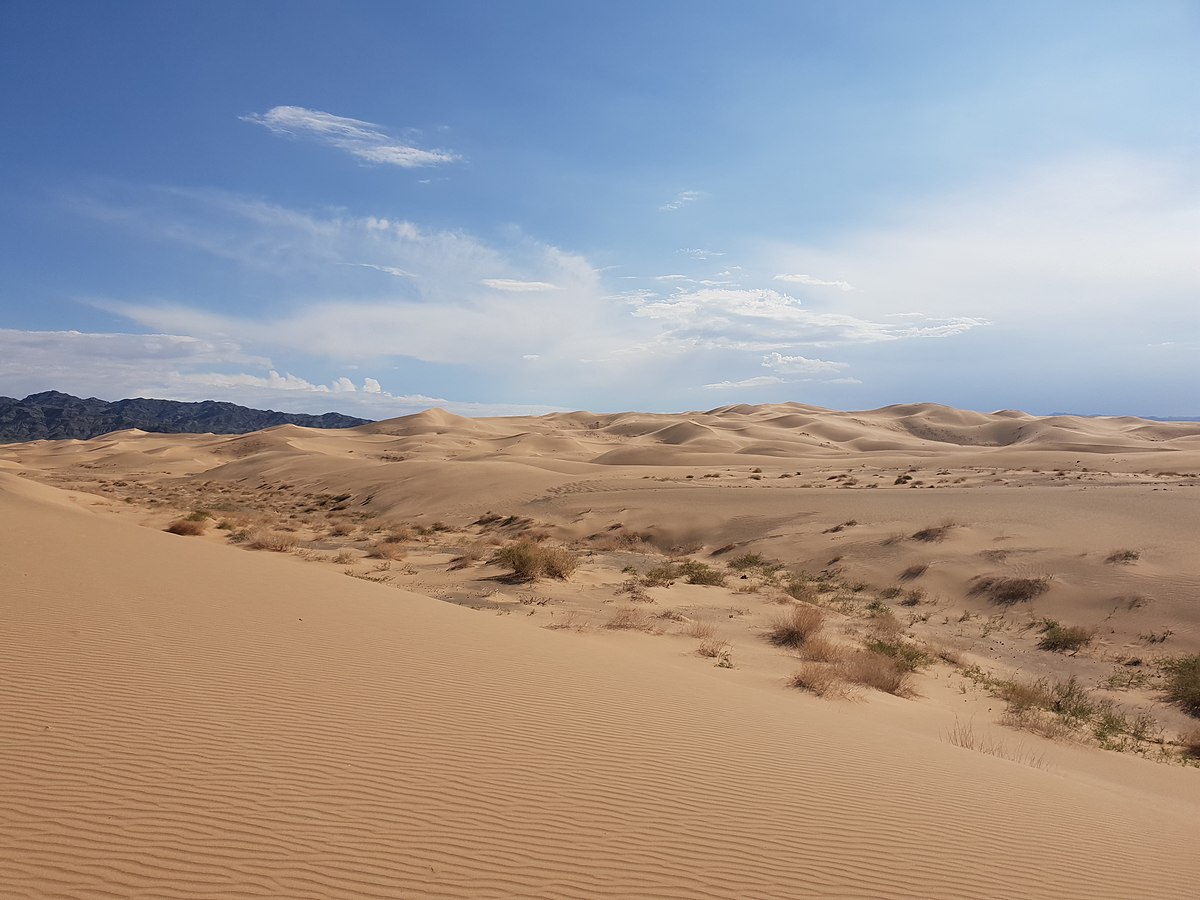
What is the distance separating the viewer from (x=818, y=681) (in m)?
9.52

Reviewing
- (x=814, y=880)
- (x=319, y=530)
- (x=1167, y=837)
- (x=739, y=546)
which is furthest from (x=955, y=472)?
(x=814, y=880)

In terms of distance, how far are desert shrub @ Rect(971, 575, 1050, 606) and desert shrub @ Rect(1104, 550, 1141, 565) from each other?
1746mm

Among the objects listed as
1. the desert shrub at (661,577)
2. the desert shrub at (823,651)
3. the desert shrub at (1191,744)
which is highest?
the desert shrub at (661,577)

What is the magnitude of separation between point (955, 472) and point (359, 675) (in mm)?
41422

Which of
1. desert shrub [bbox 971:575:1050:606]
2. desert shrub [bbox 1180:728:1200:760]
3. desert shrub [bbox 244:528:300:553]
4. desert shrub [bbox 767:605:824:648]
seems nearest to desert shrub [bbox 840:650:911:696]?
desert shrub [bbox 767:605:824:648]

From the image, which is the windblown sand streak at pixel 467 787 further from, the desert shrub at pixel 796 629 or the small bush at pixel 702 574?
the small bush at pixel 702 574

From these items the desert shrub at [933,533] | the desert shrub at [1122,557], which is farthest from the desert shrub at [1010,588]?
the desert shrub at [933,533]

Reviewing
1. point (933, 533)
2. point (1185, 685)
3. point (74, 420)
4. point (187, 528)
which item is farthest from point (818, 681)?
point (74, 420)

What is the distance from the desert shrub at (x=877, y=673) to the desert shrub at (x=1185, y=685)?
3.92 metres

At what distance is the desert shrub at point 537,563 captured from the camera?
1666 centimetres

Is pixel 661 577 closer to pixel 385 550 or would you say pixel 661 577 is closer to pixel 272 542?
pixel 385 550

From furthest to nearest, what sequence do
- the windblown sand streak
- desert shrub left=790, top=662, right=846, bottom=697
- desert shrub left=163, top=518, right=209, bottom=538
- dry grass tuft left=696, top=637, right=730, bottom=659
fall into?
desert shrub left=163, top=518, right=209, bottom=538, dry grass tuft left=696, top=637, right=730, bottom=659, desert shrub left=790, top=662, right=846, bottom=697, the windblown sand streak

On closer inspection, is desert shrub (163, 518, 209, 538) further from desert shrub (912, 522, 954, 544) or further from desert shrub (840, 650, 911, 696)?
desert shrub (912, 522, 954, 544)

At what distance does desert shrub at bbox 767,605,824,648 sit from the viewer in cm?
1252
